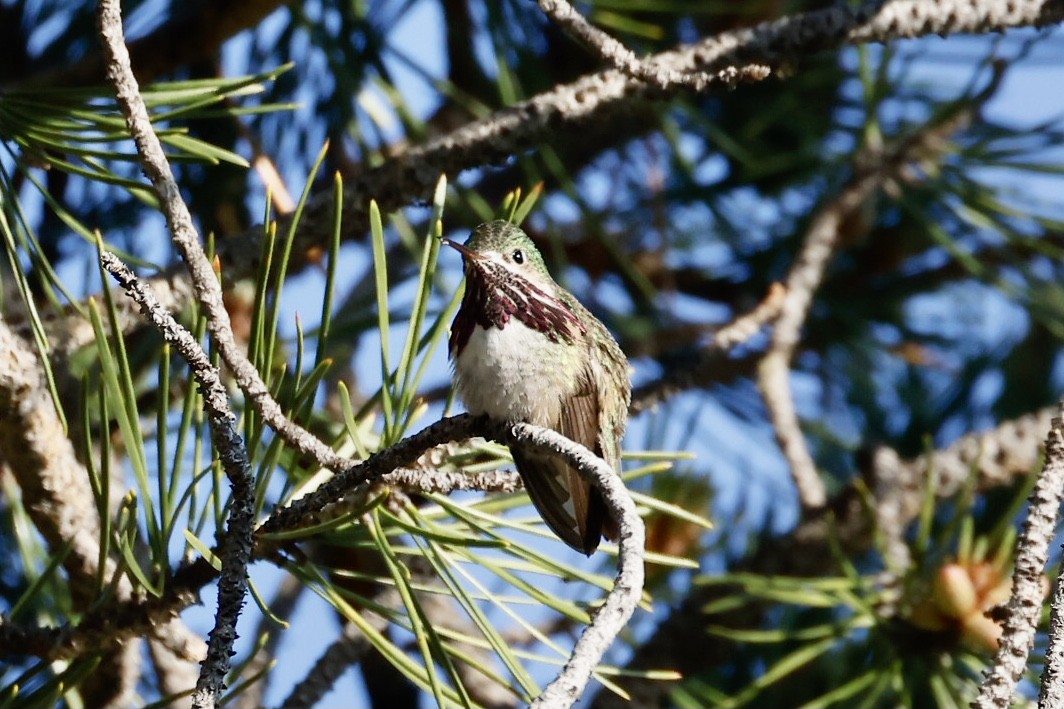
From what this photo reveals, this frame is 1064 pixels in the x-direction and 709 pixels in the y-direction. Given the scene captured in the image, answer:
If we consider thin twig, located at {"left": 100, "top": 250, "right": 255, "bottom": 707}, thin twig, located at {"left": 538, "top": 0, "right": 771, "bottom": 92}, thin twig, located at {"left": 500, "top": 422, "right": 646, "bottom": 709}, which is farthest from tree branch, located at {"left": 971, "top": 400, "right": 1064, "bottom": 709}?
thin twig, located at {"left": 100, "top": 250, "right": 255, "bottom": 707}

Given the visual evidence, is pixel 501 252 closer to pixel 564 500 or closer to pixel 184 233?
pixel 564 500

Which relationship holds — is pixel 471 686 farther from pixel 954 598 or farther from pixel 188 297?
pixel 188 297

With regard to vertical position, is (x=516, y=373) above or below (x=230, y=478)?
above

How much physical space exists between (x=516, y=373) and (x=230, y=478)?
57 cm

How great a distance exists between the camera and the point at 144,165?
120cm

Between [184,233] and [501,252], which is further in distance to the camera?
[501,252]

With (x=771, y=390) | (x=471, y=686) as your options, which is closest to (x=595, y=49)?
(x=771, y=390)

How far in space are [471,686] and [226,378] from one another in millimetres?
804

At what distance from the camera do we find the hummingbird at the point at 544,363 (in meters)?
1.64

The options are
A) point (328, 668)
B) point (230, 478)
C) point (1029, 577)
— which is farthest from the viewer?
point (328, 668)

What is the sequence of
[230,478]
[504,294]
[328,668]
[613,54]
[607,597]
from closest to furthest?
1. [607,597]
2. [230,478]
3. [613,54]
4. [328,668]
5. [504,294]

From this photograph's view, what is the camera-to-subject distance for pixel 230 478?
3.62 feet

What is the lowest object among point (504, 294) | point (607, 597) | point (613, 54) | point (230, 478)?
point (607, 597)

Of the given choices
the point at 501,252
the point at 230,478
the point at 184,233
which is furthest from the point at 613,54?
the point at 230,478
